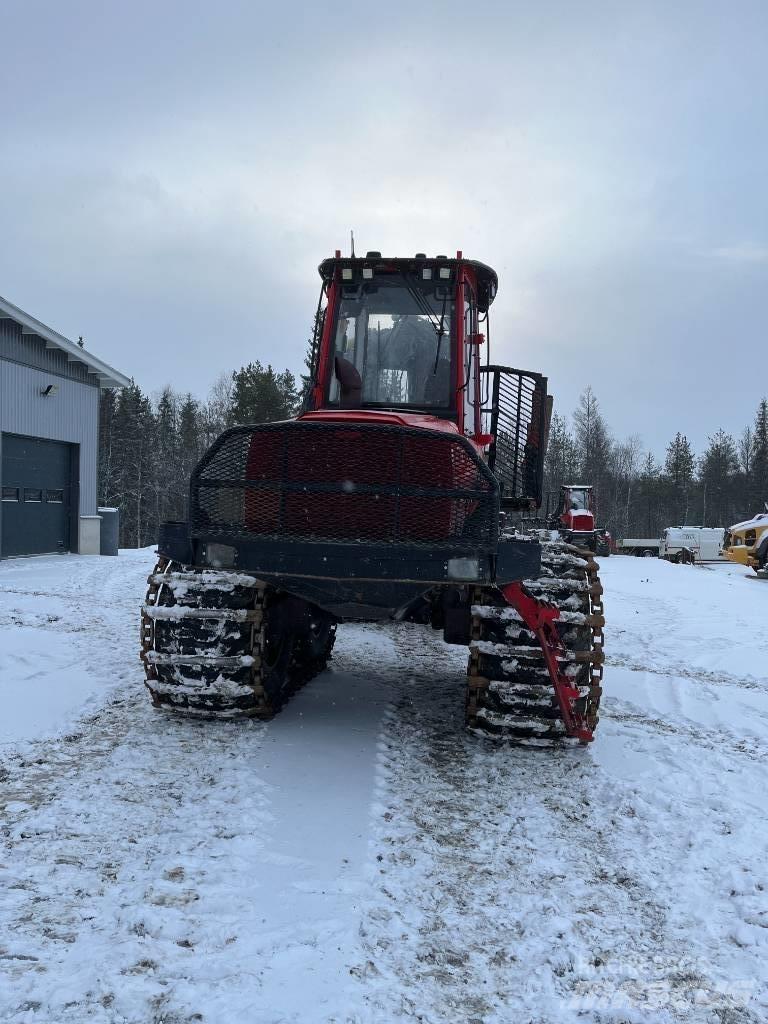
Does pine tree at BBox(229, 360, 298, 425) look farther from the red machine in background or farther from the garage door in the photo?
the garage door

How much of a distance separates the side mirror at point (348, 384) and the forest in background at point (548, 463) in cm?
3643

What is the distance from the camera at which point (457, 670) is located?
707 centimetres

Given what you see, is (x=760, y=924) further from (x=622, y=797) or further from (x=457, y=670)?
(x=457, y=670)

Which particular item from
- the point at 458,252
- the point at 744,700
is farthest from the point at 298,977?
the point at 744,700

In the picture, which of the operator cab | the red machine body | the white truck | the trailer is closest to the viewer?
the operator cab

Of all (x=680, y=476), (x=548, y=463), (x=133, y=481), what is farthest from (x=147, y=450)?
(x=680, y=476)

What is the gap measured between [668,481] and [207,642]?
212 ft

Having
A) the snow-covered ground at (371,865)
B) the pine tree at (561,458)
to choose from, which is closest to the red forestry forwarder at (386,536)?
the snow-covered ground at (371,865)

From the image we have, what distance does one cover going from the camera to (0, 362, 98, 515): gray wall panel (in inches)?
642

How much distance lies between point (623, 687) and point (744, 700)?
95 cm

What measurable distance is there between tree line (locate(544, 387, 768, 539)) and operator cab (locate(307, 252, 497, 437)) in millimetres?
54458

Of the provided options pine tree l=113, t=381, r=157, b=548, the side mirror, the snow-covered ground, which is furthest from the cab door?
pine tree l=113, t=381, r=157, b=548

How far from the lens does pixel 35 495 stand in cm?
1731

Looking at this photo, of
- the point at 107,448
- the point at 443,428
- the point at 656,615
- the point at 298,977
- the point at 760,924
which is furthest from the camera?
the point at 107,448
